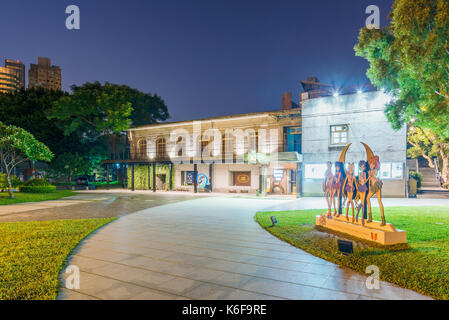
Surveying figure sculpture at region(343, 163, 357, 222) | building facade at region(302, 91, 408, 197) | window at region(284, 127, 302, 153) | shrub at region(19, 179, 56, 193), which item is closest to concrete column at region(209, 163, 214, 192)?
window at region(284, 127, 302, 153)

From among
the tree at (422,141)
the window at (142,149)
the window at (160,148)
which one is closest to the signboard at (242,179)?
the window at (160,148)

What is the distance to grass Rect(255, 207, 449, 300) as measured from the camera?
163 inches

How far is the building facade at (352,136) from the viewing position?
657 inches

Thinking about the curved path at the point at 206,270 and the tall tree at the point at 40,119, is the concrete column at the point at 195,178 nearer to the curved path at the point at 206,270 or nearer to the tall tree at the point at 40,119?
the tall tree at the point at 40,119

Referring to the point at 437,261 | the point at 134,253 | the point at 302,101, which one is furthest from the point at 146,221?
the point at 302,101

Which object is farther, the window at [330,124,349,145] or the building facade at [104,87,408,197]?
the window at [330,124,349,145]

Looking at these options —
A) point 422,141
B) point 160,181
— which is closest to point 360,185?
point 160,181

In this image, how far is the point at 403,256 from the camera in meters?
5.25

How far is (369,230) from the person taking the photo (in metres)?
6.34

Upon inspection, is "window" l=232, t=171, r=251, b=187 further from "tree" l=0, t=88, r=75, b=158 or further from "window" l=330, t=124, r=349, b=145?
"tree" l=0, t=88, r=75, b=158

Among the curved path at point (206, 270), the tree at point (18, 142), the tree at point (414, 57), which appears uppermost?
the tree at point (414, 57)

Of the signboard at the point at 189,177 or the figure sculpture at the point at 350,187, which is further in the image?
the signboard at the point at 189,177

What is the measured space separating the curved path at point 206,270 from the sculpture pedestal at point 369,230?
1829 millimetres
